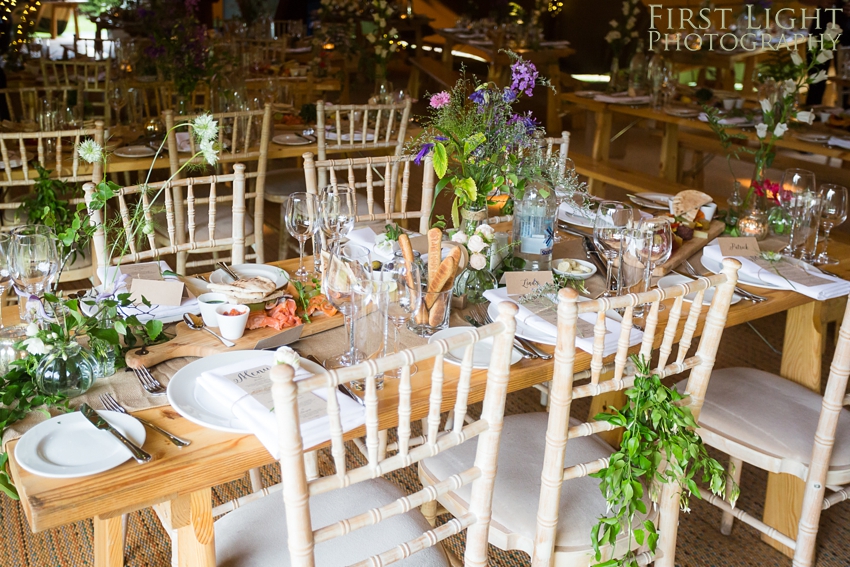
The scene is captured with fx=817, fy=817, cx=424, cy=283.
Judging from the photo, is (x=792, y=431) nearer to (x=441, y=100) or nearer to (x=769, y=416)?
(x=769, y=416)

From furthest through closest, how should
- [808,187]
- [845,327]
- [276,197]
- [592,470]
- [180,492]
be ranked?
[276,197] < [808,187] < [845,327] < [592,470] < [180,492]

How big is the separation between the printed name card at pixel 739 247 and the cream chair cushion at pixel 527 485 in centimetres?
66

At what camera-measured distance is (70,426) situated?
4.01 feet

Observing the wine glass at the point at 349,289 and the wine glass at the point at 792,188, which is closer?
the wine glass at the point at 349,289

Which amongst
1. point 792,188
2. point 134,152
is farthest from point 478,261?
point 134,152

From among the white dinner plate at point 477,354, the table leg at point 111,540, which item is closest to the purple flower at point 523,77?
the white dinner plate at point 477,354

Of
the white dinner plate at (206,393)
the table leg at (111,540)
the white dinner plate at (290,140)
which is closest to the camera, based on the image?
the white dinner plate at (206,393)

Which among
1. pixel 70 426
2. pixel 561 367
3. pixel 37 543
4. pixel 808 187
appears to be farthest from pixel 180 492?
pixel 808 187

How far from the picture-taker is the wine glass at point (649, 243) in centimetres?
169

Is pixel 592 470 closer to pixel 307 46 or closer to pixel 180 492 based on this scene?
pixel 180 492

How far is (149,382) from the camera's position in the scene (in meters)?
1.37

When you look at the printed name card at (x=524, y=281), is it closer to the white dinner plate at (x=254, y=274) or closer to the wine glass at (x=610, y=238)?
the wine glass at (x=610, y=238)

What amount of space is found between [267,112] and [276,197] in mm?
521

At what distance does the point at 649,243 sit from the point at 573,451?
45 centimetres
